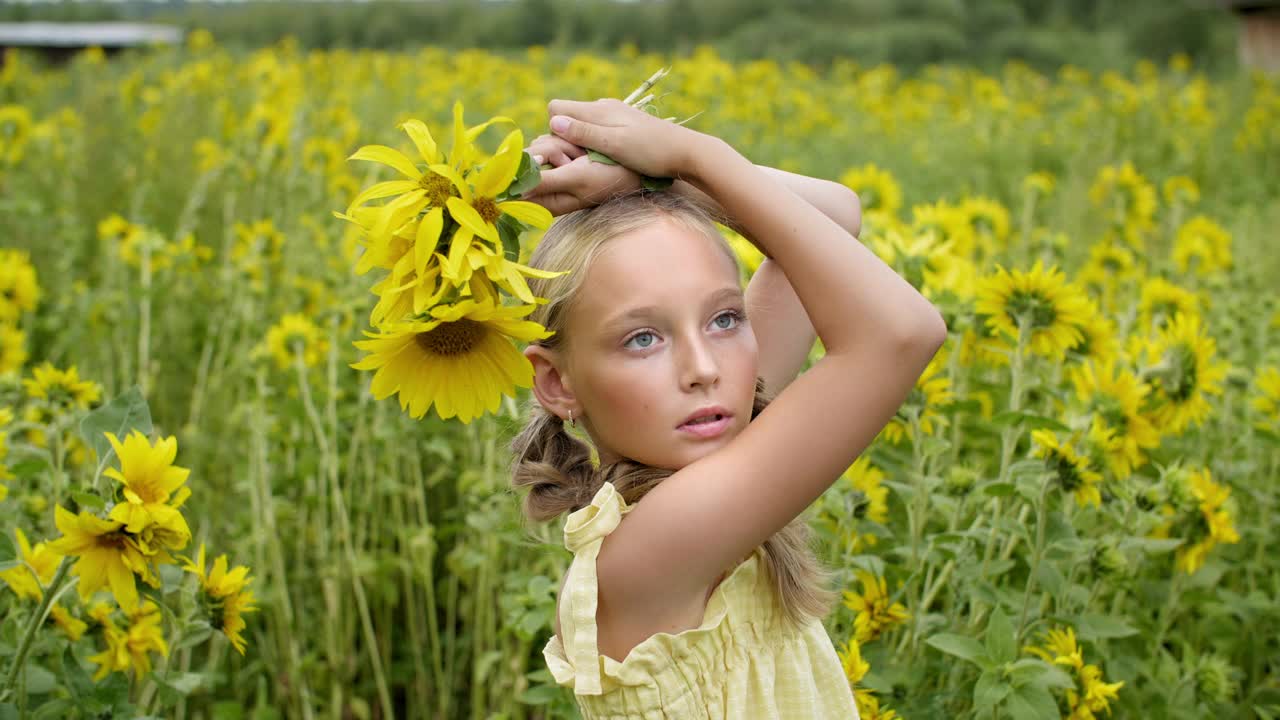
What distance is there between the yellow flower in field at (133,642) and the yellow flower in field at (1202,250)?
8.70 feet

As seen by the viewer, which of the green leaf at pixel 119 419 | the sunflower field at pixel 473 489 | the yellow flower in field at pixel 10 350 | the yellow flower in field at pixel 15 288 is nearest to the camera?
the green leaf at pixel 119 419

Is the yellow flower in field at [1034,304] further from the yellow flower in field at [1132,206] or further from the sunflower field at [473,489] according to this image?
the yellow flower in field at [1132,206]

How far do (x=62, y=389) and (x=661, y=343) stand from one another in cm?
124

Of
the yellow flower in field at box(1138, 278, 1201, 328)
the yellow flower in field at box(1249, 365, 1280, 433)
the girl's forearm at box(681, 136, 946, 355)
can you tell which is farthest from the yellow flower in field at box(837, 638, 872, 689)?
the yellow flower in field at box(1138, 278, 1201, 328)

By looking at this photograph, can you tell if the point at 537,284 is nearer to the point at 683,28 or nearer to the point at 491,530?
the point at 491,530

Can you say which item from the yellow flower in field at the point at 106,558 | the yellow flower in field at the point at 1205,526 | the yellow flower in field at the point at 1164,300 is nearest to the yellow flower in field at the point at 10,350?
the yellow flower in field at the point at 106,558

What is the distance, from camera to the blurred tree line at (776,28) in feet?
41.8

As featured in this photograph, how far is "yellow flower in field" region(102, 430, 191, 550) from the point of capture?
1272mm

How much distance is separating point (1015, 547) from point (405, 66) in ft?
21.3

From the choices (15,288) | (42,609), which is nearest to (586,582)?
(42,609)

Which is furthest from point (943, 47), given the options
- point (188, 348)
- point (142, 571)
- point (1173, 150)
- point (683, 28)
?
point (142, 571)

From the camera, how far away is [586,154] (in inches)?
49.3

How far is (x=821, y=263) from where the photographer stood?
119 cm

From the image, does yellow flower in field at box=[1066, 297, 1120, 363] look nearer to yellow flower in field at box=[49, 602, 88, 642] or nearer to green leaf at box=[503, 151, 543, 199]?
green leaf at box=[503, 151, 543, 199]
